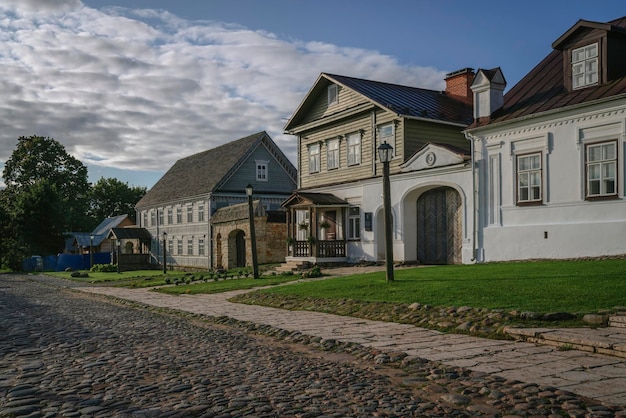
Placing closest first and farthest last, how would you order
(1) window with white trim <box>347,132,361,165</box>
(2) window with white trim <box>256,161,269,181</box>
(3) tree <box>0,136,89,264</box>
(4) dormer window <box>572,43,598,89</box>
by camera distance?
(4) dormer window <box>572,43,598,89</box> → (1) window with white trim <box>347,132,361,165</box> → (2) window with white trim <box>256,161,269,181</box> → (3) tree <box>0,136,89,264</box>

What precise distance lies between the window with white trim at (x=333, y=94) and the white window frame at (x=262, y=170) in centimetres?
1479

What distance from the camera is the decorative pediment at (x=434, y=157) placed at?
72.1 feet

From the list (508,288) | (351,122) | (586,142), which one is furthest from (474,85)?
(508,288)

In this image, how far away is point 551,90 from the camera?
19.6 meters

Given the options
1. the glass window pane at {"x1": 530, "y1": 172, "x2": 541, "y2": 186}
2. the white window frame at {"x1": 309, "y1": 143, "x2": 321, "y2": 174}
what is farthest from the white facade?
the white window frame at {"x1": 309, "y1": 143, "x2": 321, "y2": 174}

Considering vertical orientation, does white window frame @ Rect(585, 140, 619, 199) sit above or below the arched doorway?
above

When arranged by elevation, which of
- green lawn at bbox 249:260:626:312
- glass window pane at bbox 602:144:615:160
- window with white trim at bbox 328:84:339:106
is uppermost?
window with white trim at bbox 328:84:339:106

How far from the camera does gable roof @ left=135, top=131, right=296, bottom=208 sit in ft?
141

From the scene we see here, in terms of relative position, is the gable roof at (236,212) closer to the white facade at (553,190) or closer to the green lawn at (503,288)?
the white facade at (553,190)

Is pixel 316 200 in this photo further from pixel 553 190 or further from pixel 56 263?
pixel 56 263

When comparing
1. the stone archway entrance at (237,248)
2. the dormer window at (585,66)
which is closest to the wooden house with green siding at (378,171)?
the dormer window at (585,66)

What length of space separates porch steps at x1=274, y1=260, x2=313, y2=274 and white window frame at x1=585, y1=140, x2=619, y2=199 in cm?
1244

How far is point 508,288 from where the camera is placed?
1232cm

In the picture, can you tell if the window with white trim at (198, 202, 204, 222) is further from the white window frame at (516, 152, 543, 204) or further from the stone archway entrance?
the white window frame at (516, 152, 543, 204)
